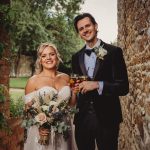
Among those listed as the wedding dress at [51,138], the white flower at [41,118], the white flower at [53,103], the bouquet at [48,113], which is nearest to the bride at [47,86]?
the wedding dress at [51,138]

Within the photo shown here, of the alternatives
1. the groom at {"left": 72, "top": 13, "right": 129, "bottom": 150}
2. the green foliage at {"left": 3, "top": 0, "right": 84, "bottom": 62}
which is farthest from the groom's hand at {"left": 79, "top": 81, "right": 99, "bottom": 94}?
the green foliage at {"left": 3, "top": 0, "right": 84, "bottom": 62}

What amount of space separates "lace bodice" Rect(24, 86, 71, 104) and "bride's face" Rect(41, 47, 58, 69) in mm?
310

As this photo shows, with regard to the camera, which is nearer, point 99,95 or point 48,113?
A: point 99,95

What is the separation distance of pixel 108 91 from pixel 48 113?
0.91 meters

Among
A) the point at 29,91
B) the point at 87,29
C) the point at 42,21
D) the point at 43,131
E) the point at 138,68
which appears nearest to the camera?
the point at 87,29

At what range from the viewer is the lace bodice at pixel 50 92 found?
4.92 m

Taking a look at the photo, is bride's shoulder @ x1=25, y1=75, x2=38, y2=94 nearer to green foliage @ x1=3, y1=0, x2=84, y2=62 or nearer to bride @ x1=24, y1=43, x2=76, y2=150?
bride @ x1=24, y1=43, x2=76, y2=150

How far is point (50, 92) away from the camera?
16.2 ft

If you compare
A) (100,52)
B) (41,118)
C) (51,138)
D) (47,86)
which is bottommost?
(51,138)

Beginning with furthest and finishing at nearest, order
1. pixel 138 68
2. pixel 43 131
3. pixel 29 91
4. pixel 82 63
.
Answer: pixel 138 68
pixel 29 91
pixel 43 131
pixel 82 63

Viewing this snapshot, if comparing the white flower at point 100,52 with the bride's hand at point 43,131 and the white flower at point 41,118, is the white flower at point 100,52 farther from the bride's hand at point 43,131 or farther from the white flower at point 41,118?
the bride's hand at point 43,131

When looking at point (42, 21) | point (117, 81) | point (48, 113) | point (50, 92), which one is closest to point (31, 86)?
point (50, 92)

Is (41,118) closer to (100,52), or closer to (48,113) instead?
(48,113)

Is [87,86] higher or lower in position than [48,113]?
higher
